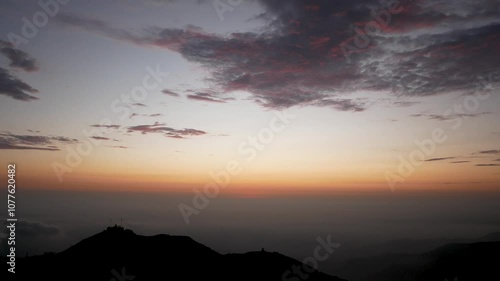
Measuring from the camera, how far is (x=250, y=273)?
5325 cm

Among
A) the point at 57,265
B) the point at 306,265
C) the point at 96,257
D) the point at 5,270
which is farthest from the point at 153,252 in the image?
the point at 306,265

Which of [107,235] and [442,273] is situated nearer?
[107,235]

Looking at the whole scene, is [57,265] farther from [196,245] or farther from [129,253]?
[196,245]

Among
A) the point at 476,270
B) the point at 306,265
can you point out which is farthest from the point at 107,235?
the point at 476,270

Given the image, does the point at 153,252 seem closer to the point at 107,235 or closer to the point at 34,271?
the point at 107,235

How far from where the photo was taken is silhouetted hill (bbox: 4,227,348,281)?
46.2 m

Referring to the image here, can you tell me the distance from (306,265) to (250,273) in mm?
13958

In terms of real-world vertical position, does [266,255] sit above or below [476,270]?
above

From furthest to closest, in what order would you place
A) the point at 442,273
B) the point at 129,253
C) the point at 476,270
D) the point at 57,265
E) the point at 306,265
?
1. the point at 442,273
2. the point at 476,270
3. the point at 306,265
4. the point at 129,253
5. the point at 57,265

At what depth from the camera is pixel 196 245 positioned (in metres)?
60.8

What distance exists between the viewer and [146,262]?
→ 166ft

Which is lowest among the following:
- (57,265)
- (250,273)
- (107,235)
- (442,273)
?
(442,273)

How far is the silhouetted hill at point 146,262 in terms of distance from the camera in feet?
152

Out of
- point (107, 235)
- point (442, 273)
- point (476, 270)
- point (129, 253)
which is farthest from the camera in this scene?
point (442, 273)
